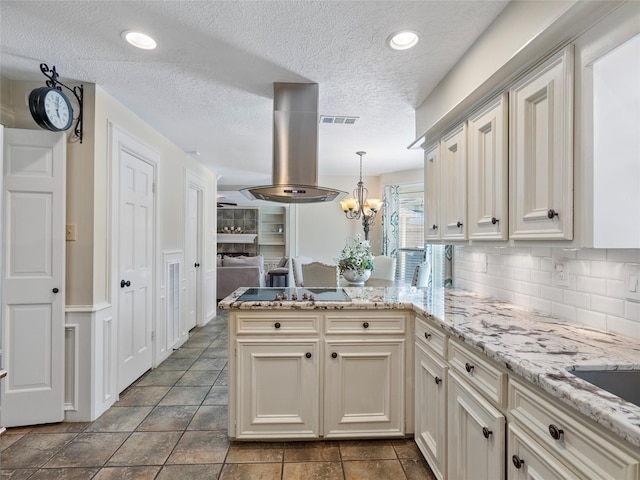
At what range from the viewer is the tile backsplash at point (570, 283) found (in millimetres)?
1368

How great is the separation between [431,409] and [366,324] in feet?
1.86

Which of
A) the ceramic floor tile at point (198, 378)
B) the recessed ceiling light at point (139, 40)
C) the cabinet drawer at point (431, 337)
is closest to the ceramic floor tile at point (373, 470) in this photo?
the cabinet drawer at point (431, 337)

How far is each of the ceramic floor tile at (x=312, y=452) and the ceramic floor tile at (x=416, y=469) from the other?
15.2 inches

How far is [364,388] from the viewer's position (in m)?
2.11

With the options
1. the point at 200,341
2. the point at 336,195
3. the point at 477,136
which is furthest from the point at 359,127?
the point at 200,341

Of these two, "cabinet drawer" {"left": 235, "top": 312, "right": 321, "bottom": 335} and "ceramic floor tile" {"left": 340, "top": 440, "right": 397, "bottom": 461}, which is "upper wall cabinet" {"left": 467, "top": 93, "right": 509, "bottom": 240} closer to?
"cabinet drawer" {"left": 235, "top": 312, "right": 321, "bottom": 335}

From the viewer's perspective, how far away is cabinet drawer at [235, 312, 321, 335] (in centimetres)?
206

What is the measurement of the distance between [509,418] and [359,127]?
2.84 meters

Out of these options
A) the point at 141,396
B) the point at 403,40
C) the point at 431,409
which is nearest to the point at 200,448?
the point at 141,396

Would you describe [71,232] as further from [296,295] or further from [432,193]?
[432,193]

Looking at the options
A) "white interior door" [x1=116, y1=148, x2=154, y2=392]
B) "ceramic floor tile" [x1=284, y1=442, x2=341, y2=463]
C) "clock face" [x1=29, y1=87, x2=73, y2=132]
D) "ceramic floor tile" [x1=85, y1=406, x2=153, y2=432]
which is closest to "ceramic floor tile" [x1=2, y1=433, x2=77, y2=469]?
"ceramic floor tile" [x1=85, y1=406, x2=153, y2=432]

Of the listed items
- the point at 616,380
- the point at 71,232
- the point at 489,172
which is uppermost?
the point at 489,172

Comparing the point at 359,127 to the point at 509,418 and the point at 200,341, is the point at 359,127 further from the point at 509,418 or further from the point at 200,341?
the point at 200,341

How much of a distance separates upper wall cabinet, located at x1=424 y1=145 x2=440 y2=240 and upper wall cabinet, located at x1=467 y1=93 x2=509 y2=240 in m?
0.46
